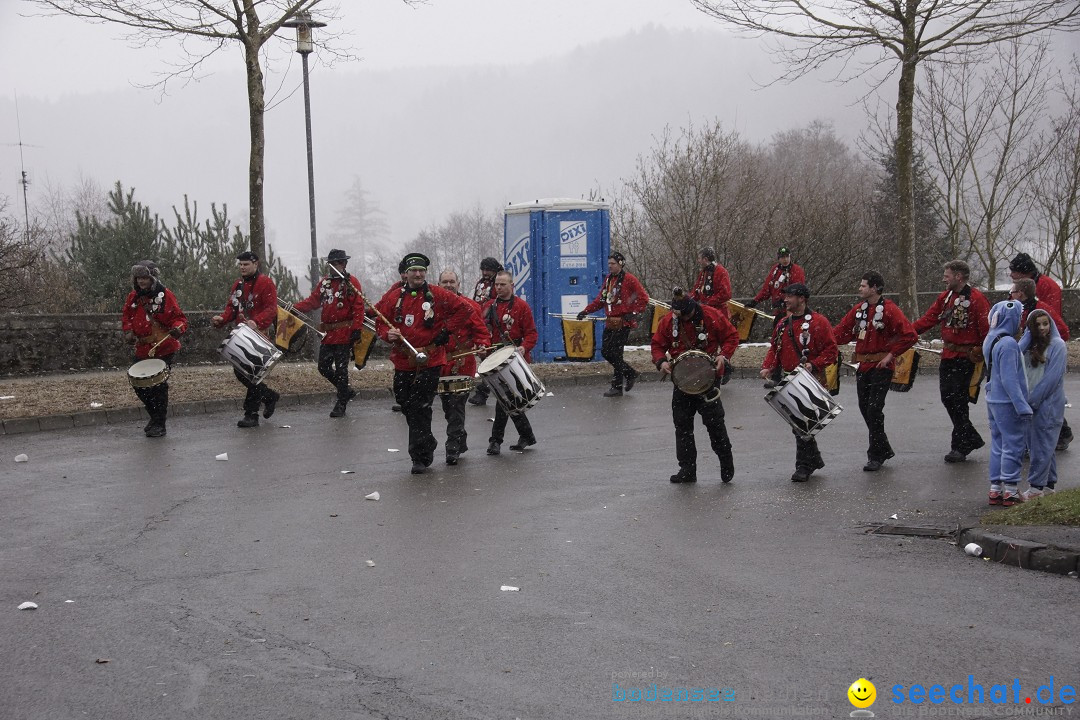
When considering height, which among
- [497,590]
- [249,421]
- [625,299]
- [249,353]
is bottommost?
[249,421]

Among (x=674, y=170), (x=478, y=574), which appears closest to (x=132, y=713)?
(x=478, y=574)

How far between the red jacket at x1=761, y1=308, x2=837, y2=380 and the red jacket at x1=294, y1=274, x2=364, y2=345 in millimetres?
5851

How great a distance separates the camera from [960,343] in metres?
10.6

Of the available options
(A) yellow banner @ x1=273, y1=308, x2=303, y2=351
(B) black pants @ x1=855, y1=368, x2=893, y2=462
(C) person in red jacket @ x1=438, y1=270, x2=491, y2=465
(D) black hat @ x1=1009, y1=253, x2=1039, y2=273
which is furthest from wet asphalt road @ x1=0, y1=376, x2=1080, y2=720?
(A) yellow banner @ x1=273, y1=308, x2=303, y2=351

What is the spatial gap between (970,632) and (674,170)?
73.5 ft

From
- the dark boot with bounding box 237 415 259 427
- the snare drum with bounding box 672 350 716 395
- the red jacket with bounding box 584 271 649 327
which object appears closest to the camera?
the snare drum with bounding box 672 350 716 395

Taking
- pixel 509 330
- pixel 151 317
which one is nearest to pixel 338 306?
pixel 151 317

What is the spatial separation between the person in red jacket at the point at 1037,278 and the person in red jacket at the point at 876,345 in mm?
1056

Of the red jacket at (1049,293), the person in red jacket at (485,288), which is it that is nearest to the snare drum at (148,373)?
the person in red jacket at (485,288)

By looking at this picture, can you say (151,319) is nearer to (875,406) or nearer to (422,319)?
(422,319)

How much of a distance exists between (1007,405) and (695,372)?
2400mm

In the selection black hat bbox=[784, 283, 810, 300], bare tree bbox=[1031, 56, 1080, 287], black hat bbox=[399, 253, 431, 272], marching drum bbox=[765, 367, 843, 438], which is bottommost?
marching drum bbox=[765, 367, 843, 438]

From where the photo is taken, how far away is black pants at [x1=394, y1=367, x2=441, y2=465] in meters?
10.5

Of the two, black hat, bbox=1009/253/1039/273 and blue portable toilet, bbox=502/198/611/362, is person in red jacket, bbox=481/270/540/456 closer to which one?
black hat, bbox=1009/253/1039/273
